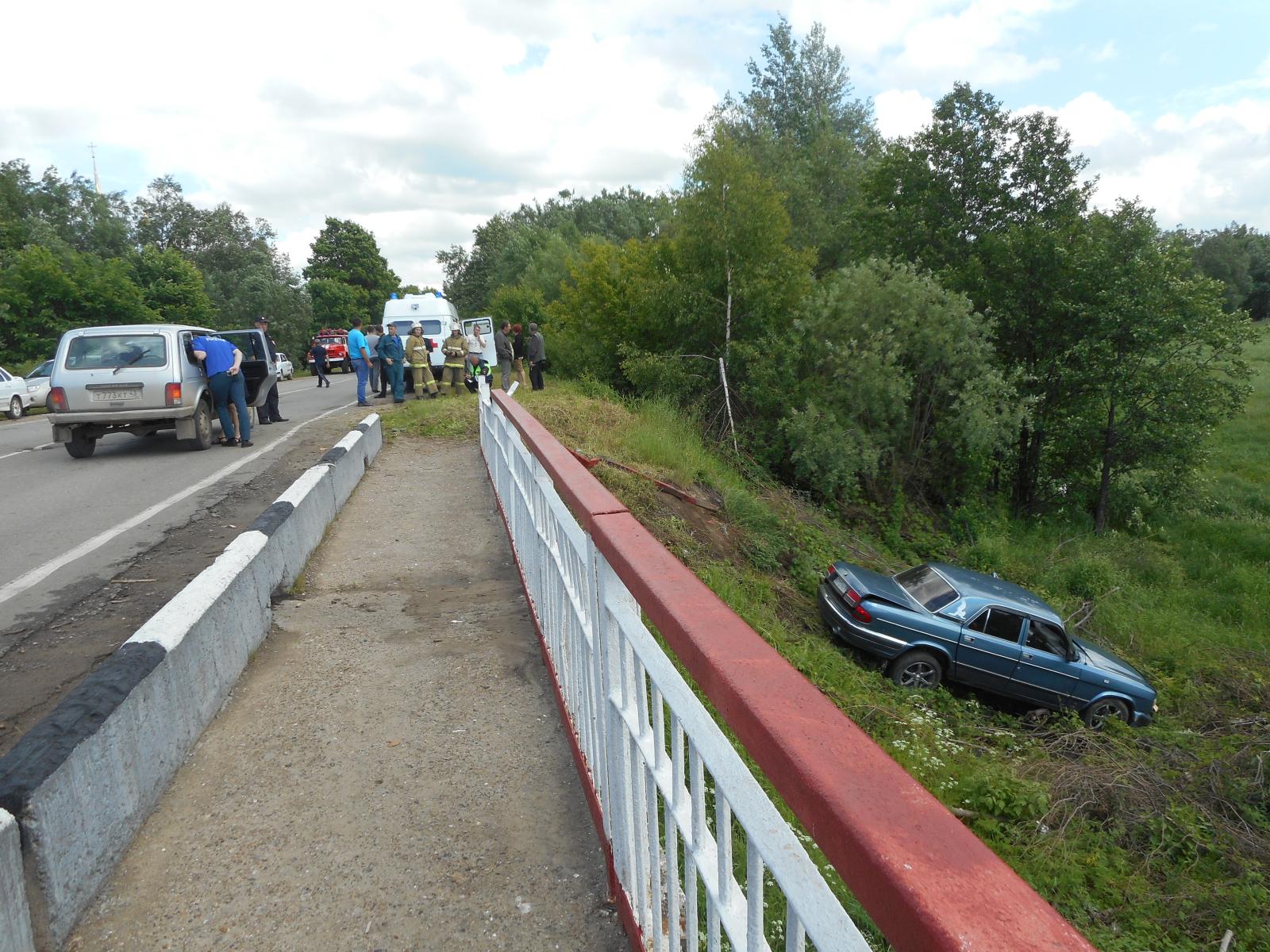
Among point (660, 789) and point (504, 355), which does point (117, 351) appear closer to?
point (504, 355)

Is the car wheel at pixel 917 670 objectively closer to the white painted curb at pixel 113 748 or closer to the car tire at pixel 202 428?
the white painted curb at pixel 113 748

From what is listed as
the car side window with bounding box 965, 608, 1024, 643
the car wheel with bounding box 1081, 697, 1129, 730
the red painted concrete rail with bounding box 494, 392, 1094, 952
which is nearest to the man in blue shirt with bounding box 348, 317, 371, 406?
the car side window with bounding box 965, 608, 1024, 643

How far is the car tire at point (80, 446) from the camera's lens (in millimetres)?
10820

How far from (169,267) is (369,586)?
4166 cm

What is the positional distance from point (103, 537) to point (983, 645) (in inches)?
379

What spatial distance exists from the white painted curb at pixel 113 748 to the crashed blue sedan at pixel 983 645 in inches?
296

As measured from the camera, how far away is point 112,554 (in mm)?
6219

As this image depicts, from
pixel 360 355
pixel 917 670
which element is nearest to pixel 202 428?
pixel 360 355

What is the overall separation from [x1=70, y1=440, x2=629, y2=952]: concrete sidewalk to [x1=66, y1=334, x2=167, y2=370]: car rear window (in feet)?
24.6

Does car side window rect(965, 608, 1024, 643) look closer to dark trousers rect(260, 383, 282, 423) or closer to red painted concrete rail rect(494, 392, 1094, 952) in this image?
red painted concrete rail rect(494, 392, 1094, 952)

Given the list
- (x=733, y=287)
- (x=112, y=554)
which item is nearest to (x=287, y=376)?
(x=733, y=287)

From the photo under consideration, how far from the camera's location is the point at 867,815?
91 cm

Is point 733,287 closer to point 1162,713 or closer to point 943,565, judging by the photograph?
point 943,565

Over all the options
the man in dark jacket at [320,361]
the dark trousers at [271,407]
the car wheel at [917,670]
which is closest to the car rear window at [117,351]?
the dark trousers at [271,407]
